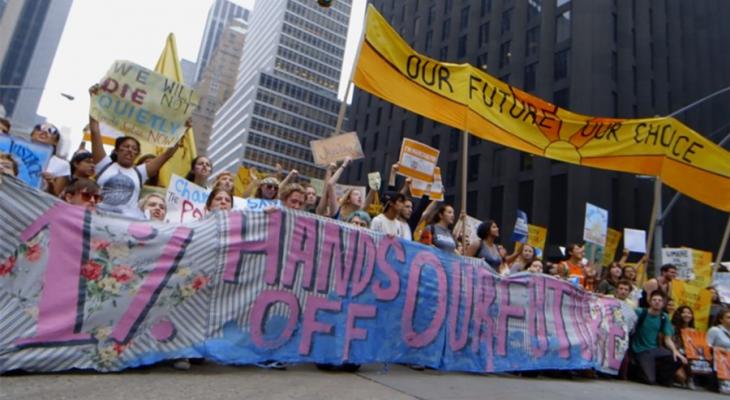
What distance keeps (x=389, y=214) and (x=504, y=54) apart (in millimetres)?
34755

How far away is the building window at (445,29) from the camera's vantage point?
43.7m

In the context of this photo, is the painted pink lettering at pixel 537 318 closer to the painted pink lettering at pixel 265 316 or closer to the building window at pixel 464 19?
the painted pink lettering at pixel 265 316

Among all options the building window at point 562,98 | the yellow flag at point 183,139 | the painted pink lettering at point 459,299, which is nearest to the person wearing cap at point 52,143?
the yellow flag at point 183,139

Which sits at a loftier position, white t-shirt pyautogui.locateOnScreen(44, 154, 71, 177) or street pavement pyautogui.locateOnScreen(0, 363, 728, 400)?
white t-shirt pyautogui.locateOnScreen(44, 154, 71, 177)

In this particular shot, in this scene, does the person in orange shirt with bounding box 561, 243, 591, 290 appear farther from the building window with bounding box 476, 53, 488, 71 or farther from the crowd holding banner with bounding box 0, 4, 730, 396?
the building window with bounding box 476, 53, 488, 71

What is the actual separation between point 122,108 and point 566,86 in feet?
99.9

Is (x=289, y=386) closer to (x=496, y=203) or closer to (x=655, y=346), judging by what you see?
(x=655, y=346)

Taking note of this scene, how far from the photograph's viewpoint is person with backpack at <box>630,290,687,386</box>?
21.5 feet

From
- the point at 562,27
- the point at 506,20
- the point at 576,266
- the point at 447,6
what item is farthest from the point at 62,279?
the point at 447,6

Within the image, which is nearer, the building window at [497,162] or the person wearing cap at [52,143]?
the person wearing cap at [52,143]

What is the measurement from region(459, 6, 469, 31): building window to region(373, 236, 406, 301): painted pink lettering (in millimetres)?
40752

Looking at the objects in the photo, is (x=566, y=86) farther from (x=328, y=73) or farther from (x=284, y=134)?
(x=328, y=73)

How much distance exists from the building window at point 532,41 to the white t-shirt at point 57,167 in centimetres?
3389

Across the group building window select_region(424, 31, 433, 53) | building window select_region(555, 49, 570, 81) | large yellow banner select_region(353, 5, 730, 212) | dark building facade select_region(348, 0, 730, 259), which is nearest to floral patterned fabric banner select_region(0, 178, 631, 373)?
large yellow banner select_region(353, 5, 730, 212)
